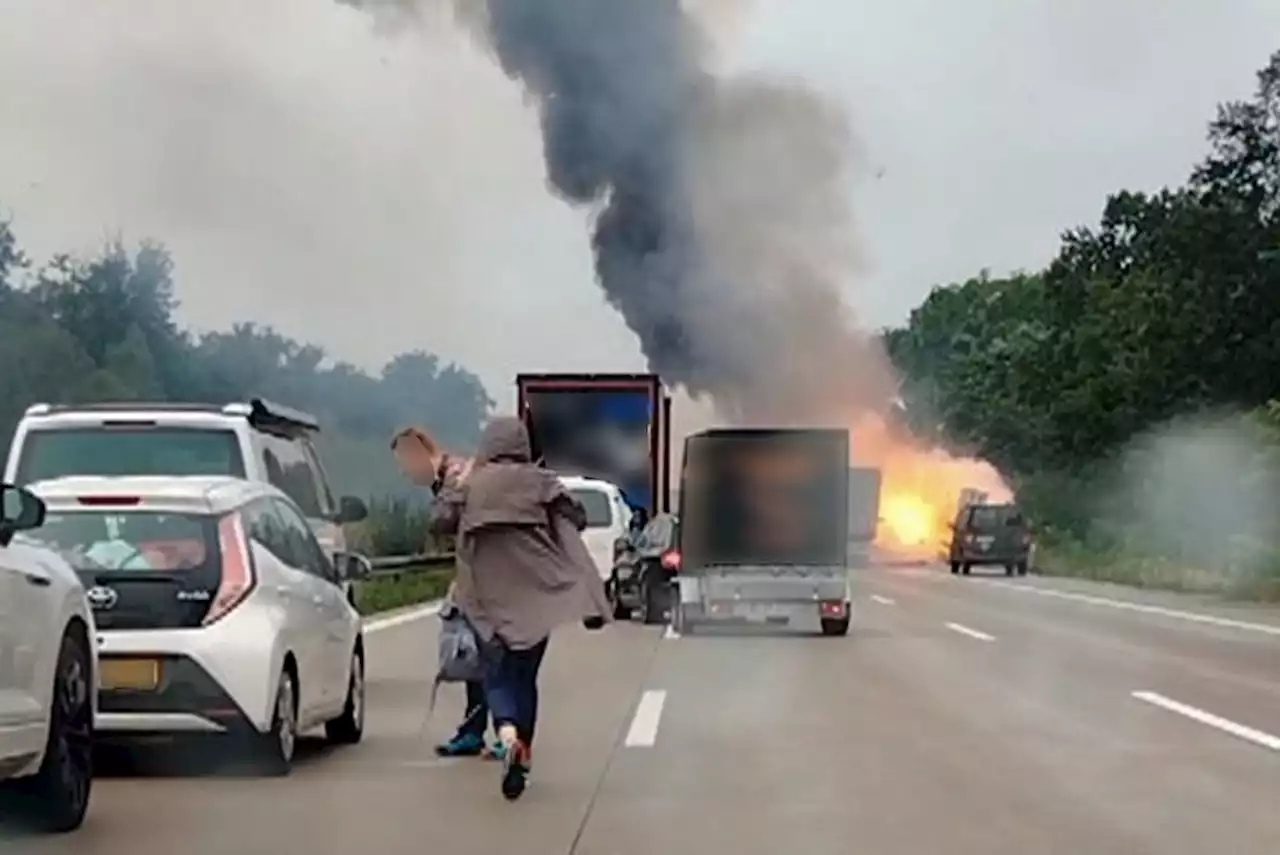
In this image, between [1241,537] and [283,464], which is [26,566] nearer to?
[283,464]

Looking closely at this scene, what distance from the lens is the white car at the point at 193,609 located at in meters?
12.1

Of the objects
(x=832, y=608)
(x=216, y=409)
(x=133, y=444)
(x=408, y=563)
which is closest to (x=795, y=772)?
(x=216, y=409)

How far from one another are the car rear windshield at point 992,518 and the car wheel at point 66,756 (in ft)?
165

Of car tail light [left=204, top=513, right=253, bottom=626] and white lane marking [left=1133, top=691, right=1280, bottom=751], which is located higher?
car tail light [left=204, top=513, right=253, bottom=626]

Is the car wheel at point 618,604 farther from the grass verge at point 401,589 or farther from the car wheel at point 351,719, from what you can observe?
the car wheel at point 351,719

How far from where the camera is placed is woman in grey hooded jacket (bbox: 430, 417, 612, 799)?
1208 centimetres

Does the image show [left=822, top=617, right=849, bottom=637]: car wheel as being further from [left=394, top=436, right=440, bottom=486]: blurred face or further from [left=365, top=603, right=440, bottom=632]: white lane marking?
[left=394, top=436, right=440, bottom=486]: blurred face

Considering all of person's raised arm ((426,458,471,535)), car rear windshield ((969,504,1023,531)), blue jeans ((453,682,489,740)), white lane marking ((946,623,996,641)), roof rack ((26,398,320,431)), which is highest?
car rear windshield ((969,504,1023,531))

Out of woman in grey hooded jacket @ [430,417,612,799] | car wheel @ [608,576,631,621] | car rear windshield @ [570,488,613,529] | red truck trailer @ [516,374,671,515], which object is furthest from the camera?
red truck trailer @ [516,374,671,515]

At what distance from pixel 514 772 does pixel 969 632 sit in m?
16.9

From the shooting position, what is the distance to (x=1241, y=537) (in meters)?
50.5

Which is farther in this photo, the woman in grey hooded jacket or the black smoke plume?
the black smoke plume

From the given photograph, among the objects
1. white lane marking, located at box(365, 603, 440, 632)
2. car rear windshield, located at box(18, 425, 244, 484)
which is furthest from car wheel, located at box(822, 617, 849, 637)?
car rear windshield, located at box(18, 425, 244, 484)

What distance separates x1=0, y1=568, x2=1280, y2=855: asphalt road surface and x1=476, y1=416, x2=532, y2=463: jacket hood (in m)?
1.72
